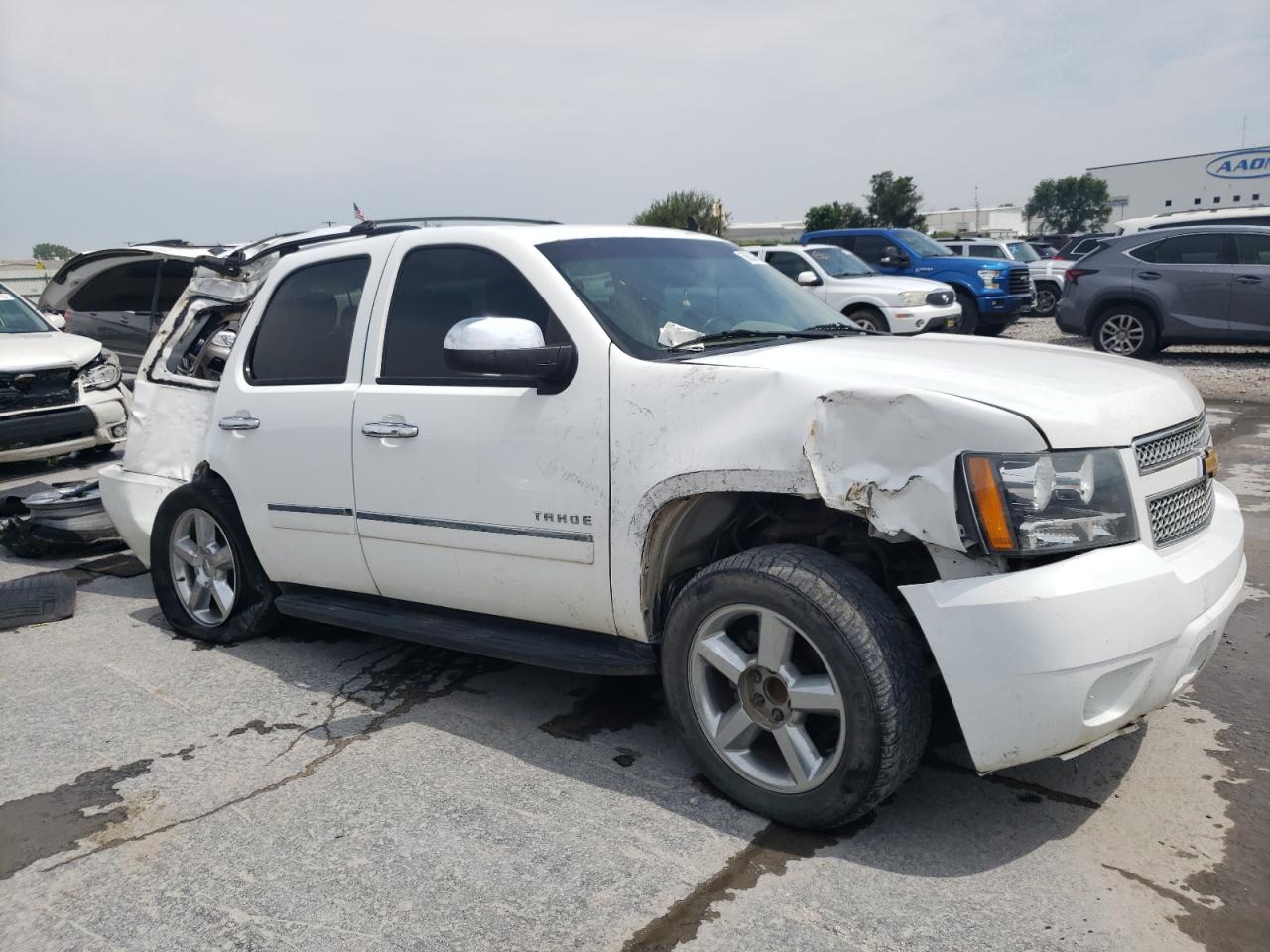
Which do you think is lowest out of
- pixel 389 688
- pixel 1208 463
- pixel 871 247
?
pixel 389 688

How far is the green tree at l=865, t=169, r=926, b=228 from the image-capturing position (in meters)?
59.3

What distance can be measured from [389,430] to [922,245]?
628 inches

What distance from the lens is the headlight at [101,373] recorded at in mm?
9422

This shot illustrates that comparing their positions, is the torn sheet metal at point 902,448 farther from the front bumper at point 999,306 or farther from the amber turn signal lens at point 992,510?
the front bumper at point 999,306

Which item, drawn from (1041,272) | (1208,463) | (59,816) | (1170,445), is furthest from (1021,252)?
→ (59,816)

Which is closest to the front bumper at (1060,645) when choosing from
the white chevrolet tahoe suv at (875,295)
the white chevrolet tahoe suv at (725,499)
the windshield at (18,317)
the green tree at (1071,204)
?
the white chevrolet tahoe suv at (725,499)

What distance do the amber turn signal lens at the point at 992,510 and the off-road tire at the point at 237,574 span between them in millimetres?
3337

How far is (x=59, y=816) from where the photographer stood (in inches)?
135

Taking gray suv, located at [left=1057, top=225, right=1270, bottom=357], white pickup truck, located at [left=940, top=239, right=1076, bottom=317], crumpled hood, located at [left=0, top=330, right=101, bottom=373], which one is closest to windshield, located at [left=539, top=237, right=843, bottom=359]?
crumpled hood, located at [left=0, top=330, right=101, bottom=373]

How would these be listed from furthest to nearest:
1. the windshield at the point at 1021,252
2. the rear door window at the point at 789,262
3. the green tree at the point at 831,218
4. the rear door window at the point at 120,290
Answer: the green tree at the point at 831,218
the windshield at the point at 1021,252
the rear door window at the point at 789,262
the rear door window at the point at 120,290

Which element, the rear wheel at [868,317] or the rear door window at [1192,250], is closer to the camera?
the rear door window at [1192,250]

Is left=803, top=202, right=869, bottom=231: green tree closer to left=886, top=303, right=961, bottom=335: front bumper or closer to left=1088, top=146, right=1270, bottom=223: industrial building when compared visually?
left=1088, top=146, right=1270, bottom=223: industrial building

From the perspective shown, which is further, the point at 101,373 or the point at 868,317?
the point at 868,317

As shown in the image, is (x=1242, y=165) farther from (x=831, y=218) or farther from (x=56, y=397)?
(x=56, y=397)
